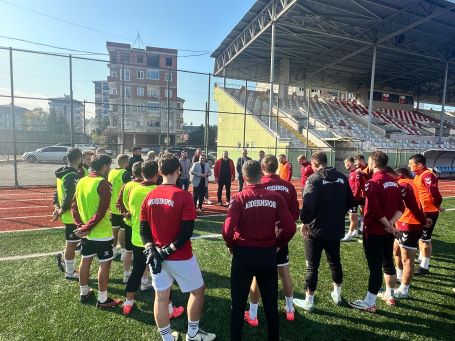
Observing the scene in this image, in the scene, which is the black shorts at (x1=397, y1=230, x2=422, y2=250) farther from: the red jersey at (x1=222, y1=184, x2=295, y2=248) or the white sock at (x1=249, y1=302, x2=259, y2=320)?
the red jersey at (x1=222, y1=184, x2=295, y2=248)

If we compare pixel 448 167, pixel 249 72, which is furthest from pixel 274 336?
pixel 249 72

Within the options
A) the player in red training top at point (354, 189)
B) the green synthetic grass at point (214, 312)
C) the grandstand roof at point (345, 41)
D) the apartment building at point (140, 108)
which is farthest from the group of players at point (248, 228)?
the grandstand roof at point (345, 41)

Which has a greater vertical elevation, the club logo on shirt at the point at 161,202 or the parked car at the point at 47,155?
the club logo on shirt at the point at 161,202

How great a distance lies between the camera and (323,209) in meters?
3.52

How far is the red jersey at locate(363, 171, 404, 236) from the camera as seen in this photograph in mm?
3598

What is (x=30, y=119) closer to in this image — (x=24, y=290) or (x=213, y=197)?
(x=213, y=197)

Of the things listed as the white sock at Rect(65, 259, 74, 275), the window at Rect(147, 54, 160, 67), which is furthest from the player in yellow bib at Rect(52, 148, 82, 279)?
the window at Rect(147, 54, 160, 67)

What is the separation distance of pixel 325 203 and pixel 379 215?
0.68 m

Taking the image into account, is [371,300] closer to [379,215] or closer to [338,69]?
[379,215]

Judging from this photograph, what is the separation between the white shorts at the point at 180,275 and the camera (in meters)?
2.74

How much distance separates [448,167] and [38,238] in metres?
26.2

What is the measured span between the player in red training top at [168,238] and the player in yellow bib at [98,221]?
3.91ft

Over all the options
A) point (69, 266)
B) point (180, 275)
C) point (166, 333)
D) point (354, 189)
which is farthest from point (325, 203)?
point (69, 266)

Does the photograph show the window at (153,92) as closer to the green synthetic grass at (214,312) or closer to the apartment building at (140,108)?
the apartment building at (140,108)
